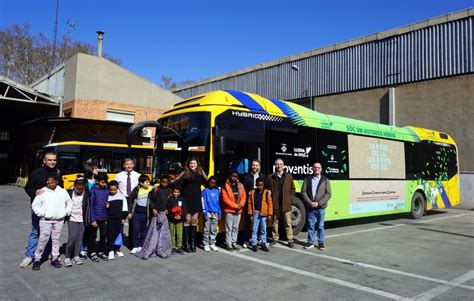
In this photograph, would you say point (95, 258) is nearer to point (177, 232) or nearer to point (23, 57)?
point (177, 232)

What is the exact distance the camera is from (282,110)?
908cm

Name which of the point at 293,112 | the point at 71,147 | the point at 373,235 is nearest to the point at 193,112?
the point at 293,112

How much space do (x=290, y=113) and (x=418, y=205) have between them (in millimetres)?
6967

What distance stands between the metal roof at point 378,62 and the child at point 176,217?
15.7 meters

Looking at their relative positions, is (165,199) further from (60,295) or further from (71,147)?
(71,147)

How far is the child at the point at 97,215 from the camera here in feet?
20.9

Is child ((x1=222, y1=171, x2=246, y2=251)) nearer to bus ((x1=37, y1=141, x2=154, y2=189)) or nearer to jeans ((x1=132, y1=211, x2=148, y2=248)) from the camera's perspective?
jeans ((x1=132, y1=211, x2=148, y2=248))

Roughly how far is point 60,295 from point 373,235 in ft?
24.8

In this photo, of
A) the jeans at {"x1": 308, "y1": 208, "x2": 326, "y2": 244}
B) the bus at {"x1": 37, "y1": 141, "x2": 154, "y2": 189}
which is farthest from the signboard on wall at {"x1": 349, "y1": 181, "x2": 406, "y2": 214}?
the bus at {"x1": 37, "y1": 141, "x2": 154, "y2": 189}

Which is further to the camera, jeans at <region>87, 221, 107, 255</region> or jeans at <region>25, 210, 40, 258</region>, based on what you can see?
jeans at <region>87, 221, 107, 255</region>

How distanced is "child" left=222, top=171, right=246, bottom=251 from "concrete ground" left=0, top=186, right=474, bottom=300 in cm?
35

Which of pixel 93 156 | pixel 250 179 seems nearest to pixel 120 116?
pixel 93 156

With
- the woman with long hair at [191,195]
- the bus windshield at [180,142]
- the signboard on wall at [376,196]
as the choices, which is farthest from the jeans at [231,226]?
the signboard on wall at [376,196]

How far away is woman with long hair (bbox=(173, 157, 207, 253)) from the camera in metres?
6.99
